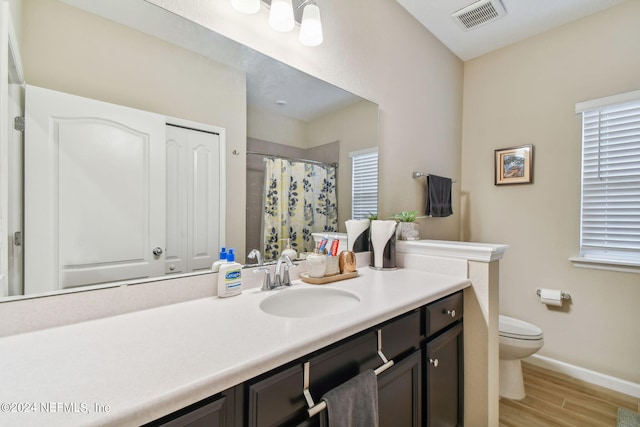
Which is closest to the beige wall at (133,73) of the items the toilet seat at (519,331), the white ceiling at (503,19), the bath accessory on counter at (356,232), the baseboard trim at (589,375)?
the bath accessory on counter at (356,232)

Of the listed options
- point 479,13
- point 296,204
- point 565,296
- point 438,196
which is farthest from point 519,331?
point 479,13

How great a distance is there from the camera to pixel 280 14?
1208 millimetres

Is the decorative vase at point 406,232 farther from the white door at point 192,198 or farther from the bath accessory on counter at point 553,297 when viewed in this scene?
the bath accessory on counter at point 553,297

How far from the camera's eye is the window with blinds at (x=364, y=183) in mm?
1680

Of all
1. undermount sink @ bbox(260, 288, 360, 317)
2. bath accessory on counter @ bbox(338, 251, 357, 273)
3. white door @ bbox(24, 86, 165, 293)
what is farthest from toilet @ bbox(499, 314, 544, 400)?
white door @ bbox(24, 86, 165, 293)

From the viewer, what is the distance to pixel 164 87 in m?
0.98

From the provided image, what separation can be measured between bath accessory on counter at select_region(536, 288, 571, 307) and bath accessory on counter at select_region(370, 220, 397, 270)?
4.75 feet

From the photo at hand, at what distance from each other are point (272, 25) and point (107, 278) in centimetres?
119

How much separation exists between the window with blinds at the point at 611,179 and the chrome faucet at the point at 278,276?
2.22 meters

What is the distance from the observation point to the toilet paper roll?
2.09 metres

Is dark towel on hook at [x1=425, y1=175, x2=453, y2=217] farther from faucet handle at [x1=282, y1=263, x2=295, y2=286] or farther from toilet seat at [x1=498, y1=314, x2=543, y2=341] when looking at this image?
faucet handle at [x1=282, y1=263, x2=295, y2=286]

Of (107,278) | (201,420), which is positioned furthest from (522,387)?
(107,278)

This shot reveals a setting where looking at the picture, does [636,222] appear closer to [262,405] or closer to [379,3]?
[379,3]

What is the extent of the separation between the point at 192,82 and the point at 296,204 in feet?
2.24
